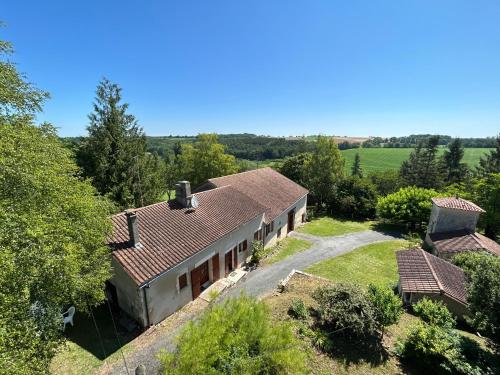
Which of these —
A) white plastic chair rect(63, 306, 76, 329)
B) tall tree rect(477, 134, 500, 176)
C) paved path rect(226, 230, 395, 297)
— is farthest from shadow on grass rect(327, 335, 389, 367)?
tall tree rect(477, 134, 500, 176)

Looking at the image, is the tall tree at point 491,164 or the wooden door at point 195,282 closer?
the wooden door at point 195,282

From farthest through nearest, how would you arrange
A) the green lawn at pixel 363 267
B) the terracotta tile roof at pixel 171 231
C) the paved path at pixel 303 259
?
the green lawn at pixel 363 267, the paved path at pixel 303 259, the terracotta tile roof at pixel 171 231

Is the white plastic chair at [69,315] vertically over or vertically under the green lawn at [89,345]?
over

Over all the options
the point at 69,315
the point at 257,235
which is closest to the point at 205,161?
the point at 257,235

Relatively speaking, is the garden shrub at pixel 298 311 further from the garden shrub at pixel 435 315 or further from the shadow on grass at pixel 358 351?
the garden shrub at pixel 435 315

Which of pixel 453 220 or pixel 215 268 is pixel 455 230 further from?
pixel 215 268

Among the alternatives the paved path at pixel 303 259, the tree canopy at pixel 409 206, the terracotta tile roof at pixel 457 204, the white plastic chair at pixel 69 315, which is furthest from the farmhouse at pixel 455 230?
the white plastic chair at pixel 69 315

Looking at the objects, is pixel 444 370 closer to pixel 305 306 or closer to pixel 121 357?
pixel 305 306
